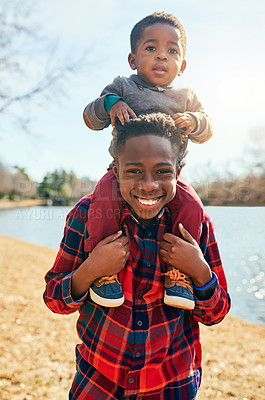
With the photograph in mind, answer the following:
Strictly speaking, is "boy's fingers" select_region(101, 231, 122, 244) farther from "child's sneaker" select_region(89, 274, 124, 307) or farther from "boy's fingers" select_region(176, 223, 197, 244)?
"boy's fingers" select_region(176, 223, 197, 244)

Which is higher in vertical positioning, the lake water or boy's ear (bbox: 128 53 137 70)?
boy's ear (bbox: 128 53 137 70)

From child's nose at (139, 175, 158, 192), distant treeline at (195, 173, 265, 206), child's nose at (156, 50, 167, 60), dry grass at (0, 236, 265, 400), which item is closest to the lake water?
distant treeline at (195, 173, 265, 206)

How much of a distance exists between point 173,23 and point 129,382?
6.02 feet

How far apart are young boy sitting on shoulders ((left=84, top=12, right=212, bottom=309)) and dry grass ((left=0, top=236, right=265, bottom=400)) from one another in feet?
9.17

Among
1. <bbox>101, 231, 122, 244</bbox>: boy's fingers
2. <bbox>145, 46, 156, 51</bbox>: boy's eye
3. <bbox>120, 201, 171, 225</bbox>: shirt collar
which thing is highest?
<bbox>145, 46, 156, 51</bbox>: boy's eye

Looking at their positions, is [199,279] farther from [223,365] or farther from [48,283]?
[223,365]

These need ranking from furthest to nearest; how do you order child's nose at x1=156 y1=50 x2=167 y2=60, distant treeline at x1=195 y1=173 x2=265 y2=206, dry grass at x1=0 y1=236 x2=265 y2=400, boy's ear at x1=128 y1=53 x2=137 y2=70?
distant treeline at x1=195 y1=173 x2=265 y2=206
dry grass at x1=0 y1=236 x2=265 y2=400
boy's ear at x1=128 y1=53 x2=137 y2=70
child's nose at x1=156 y1=50 x2=167 y2=60

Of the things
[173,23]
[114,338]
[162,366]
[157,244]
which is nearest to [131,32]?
[173,23]

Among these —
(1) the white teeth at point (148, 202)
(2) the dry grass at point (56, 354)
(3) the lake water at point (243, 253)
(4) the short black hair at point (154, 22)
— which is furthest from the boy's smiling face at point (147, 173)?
(2) the dry grass at point (56, 354)

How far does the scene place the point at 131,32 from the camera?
187cm

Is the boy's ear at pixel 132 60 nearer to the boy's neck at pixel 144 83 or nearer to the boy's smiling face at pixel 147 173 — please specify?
the boy's neck at pixel 144 83

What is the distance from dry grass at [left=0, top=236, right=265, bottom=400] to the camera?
3615 mm

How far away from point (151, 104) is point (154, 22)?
493mm

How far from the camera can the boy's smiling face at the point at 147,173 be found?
1365mm
